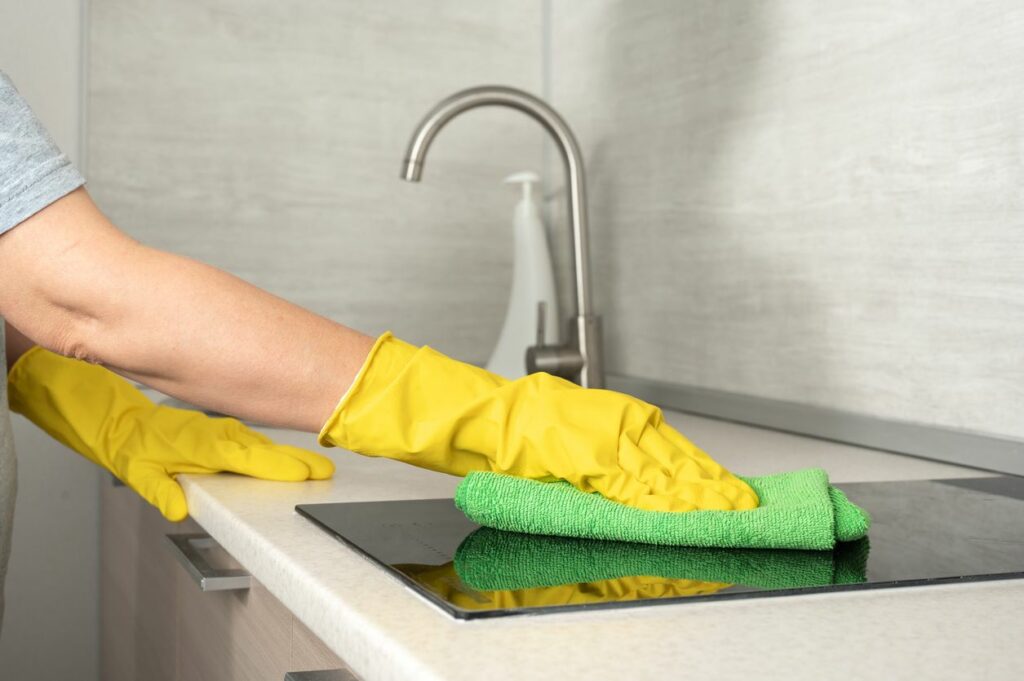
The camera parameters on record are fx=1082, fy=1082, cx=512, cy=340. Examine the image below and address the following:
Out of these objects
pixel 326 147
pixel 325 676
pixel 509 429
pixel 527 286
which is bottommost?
pixel 325 676

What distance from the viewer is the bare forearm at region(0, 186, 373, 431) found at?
69 centimetres

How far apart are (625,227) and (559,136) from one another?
0.18 meters

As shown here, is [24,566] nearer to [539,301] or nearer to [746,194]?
[539,301]

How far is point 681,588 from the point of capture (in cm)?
53

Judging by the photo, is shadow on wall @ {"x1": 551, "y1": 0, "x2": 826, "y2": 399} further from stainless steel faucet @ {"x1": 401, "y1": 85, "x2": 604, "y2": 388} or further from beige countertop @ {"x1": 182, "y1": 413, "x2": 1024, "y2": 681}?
beige countertop @ {"x1": 182, "y1": 413, "x2": 1024, "y2": 681}

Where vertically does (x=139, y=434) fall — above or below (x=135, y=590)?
above

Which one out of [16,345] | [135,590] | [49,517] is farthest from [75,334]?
[49,517]

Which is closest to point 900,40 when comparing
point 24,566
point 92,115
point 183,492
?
point 183,492

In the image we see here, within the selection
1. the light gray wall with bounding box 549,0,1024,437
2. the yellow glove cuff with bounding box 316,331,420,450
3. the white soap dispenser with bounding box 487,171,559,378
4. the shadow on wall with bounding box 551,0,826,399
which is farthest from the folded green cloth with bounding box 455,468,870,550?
the white soap dispenser with bounding box 487,171,559,378

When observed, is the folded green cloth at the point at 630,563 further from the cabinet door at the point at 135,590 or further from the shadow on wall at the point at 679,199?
the shadow on wall at the point at 679,199

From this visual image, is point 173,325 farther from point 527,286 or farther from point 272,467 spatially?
point 527,286

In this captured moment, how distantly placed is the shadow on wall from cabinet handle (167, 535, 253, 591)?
67 centimetres

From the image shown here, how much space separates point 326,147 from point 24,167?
1.00 meters

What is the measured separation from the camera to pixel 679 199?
1432 mm
